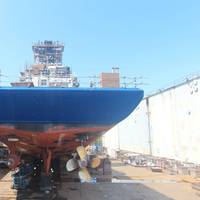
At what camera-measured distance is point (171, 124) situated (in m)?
18.2

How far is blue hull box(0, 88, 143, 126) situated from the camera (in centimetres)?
584

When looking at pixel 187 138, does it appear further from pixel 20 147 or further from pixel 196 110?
pixel 20 147

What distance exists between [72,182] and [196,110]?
21.1ft

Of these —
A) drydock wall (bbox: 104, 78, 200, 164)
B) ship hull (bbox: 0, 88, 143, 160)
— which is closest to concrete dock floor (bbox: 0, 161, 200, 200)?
ship hull (bbox: 0, 88, 143, 160)

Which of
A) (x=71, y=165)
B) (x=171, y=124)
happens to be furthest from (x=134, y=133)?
(x=71, y=165)

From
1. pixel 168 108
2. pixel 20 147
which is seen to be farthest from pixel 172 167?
pixel 20 147

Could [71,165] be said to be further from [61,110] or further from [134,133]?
[134,133]

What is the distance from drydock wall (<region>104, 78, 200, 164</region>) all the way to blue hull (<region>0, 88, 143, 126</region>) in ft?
30.0

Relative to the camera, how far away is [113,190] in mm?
11070

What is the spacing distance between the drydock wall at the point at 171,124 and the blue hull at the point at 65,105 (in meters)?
9.15

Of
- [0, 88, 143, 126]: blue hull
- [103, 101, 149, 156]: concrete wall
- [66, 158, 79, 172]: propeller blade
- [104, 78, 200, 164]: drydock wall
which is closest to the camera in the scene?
[0, 88, 143, 126]: blue hull

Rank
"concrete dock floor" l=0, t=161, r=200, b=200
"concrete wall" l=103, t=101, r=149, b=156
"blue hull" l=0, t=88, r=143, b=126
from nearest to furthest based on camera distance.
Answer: "blue hull" l=0, t=88, r=143, b=126 → "concrete dock floor" l=0, t=161, r=200, b=200 → "concrete wall" l=103, t=101, r=149, b=156

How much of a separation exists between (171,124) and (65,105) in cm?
1306

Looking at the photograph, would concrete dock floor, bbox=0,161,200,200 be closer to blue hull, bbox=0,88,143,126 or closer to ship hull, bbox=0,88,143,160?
ship hull, bbox=0,88,143,160
